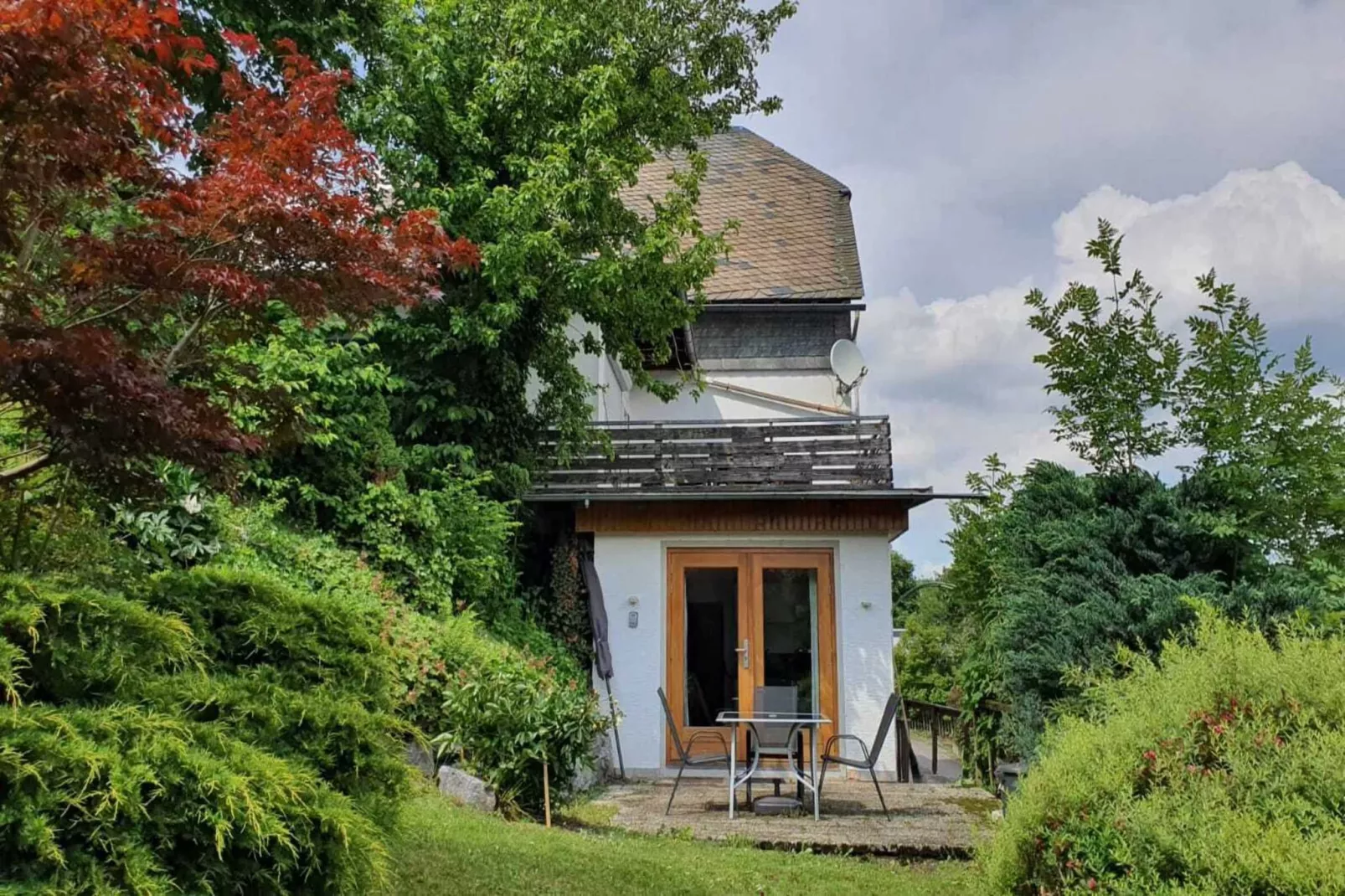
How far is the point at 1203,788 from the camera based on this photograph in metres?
2.56

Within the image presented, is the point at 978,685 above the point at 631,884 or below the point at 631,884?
above

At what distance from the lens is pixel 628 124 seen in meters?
10.2

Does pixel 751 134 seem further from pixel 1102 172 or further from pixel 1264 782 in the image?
pixel 1264 782

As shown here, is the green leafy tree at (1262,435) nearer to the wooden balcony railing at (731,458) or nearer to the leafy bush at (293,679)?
the wooden balcony railing at (731,458)

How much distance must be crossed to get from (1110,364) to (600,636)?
5756 millimetres


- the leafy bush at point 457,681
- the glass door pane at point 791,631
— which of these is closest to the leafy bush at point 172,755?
the leafy bush at point 457,681

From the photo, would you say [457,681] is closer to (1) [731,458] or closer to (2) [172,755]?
(1) [731,458]

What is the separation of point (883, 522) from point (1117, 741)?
6.49 metres

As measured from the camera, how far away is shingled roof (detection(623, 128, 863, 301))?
17.0 meters

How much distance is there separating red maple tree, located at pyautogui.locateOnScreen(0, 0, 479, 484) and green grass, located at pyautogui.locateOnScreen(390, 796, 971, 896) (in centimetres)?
198

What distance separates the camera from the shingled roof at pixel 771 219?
1702 centimetres

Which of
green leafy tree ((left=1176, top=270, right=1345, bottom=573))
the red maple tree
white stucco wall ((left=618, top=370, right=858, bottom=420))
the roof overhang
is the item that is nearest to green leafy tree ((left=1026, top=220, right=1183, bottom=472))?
green leafy tree ((left=1176, top=270, right=1345, bottom=573))

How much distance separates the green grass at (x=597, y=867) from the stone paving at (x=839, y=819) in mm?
305

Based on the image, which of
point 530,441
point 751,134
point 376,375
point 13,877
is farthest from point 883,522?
point 751,134
